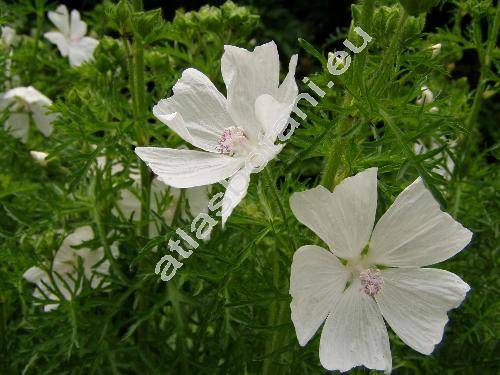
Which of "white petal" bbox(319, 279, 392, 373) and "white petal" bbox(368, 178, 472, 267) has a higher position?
"white petal" bbox(368, 178, 472, 267)

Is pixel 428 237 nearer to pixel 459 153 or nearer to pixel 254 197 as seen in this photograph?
pixel 254 197

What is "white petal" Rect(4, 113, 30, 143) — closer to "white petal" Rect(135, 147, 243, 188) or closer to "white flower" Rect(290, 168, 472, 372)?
"white petal" Rect(135, 147, 243, 188)

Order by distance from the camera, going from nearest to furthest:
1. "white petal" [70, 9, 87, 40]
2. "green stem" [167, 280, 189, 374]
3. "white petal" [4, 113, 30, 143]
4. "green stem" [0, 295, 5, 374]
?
"green stem" [167, 280, 189, 374]
"green stem" [0, 295, 5, 374]
"white petal" [4, 113, 30, 143]
"white petal" [70, 9, 87, 40]

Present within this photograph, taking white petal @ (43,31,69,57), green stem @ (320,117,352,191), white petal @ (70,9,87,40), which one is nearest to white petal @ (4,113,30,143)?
white petal @ (43,31,69,57)

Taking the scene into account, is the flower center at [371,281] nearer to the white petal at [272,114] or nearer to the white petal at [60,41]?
the white petal at [272,114]

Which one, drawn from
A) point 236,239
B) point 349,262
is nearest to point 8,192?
point 236,239

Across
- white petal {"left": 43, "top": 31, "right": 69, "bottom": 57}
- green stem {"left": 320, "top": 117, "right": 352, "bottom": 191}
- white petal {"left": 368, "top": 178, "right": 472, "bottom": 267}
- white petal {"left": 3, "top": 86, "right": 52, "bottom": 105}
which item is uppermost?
green stem {"left": 320, "top": 117, "right": 352, "bottom": 191}

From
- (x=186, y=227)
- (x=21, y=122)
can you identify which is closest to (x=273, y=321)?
(x=186, y=227)

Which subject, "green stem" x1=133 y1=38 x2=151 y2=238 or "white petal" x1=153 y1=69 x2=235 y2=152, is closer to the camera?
"white petal" x1=153 y1=69 x2=235 y2=152

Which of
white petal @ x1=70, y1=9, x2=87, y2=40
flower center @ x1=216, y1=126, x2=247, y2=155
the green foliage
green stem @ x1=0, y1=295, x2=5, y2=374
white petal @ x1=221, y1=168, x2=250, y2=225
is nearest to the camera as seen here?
white petal @ x1=221, y1=168, x2=250, y2=225
